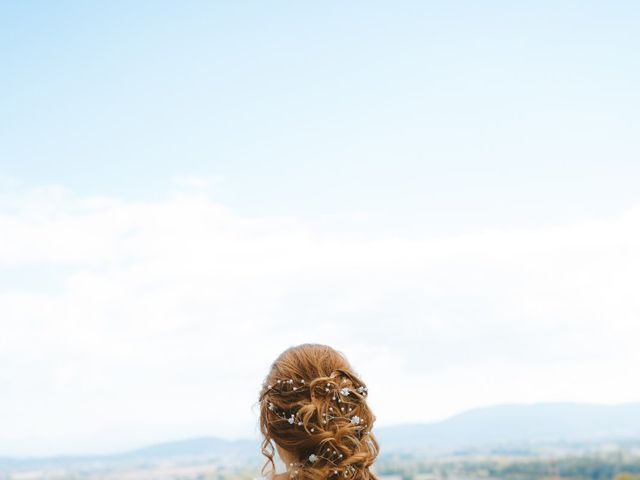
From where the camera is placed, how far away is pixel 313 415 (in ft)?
8.64

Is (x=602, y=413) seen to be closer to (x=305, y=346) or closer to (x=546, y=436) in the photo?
(x=546, y=436)

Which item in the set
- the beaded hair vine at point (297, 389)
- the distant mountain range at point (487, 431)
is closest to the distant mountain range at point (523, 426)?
the distant mountain range at point (487, 431)

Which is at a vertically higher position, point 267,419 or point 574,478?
point 267,419

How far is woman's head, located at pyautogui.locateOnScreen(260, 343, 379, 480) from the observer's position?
260cm

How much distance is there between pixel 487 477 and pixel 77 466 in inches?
3129

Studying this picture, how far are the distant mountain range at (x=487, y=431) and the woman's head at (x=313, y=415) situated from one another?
11588 cm

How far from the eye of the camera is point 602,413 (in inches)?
5635

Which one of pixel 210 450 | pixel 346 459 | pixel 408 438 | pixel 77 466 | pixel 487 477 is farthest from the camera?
pixel 408 438

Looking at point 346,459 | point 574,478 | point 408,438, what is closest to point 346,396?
point 346,459

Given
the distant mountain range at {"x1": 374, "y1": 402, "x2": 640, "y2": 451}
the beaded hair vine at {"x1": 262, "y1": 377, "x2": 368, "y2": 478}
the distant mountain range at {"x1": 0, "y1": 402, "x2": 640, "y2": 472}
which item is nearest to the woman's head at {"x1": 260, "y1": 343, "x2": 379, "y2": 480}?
the beaded hair vine at {"x1": 262, "y1": 377, "x2": 368, "y2": 478}

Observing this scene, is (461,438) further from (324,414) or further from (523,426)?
(324,414)

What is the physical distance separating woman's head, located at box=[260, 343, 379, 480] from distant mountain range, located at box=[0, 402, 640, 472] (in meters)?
116

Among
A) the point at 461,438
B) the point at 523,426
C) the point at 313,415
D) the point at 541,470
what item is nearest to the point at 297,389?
the point at 313,415

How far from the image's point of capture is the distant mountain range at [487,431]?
12231cm
